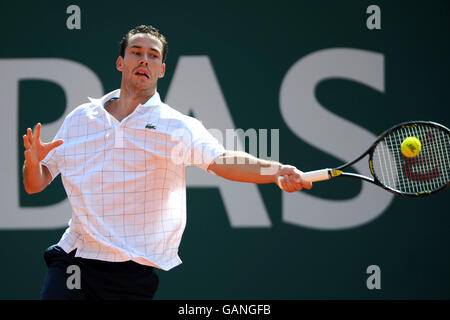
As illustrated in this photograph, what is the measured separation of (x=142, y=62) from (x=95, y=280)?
3.43ft

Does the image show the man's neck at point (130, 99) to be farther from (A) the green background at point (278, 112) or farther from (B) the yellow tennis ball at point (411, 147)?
Answer: (A) the green background at point (278, 112)

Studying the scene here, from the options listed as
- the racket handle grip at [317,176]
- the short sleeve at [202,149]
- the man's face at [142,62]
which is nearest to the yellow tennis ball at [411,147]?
the racket handle grip at [317,176]

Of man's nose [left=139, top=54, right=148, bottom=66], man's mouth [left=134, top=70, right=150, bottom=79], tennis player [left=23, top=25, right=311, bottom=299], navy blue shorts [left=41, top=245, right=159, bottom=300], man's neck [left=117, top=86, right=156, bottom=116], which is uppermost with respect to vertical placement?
man's nose [left=139, top=54, right=148, bottom=66]

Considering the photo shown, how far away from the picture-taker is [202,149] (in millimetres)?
2736

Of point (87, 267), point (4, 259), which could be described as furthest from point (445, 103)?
point (4, 259)

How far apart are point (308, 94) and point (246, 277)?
55.8 inches

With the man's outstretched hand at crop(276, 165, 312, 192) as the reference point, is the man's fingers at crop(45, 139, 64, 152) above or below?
above

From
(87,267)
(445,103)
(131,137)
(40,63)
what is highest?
(40,63)

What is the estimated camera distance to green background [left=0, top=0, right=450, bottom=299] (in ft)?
14.5

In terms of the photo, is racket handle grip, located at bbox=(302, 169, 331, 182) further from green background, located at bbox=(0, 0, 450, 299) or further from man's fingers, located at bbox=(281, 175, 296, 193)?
green background, located at bbox=(0, 0, 450, 299)

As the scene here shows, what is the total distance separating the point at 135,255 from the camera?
2.68m

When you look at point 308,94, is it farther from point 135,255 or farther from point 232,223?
point 135,255

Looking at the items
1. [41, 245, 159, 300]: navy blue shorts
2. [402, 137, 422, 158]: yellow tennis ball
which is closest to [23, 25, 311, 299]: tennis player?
[41, 245, 159, 300]: navy blue shorts

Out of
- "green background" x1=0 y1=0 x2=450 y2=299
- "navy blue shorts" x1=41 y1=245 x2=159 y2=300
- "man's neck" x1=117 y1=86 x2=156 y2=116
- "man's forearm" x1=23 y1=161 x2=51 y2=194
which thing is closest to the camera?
"navy blue shorts" x1=41 y1=245 x2=159 y2=300
